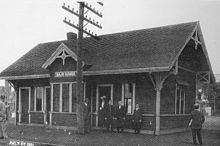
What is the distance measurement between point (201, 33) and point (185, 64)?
6.43ft

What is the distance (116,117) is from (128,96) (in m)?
1.30

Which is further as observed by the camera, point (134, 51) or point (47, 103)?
point (47, 103)

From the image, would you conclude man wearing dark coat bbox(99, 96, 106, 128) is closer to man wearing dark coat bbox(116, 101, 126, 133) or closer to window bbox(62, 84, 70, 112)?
man wearing dark coat bbox(116, 101, 126, 133)

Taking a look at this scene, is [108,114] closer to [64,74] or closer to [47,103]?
[64,74]

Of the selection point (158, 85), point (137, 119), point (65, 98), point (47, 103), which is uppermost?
point (158, 85)

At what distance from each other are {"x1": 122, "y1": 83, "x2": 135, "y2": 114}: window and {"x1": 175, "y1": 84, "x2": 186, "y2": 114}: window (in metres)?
2.59

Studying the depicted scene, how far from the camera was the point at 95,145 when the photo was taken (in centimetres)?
1231

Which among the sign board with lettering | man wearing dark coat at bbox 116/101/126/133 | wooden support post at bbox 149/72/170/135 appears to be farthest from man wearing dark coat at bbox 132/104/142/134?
the sign board with lettering

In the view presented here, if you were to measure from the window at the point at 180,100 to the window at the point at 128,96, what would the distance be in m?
2.59

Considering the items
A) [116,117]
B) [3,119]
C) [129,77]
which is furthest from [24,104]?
[3,119]

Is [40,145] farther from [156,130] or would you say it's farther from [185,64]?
[185,64]

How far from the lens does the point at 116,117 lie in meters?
17.4

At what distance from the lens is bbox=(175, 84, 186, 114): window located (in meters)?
19.1

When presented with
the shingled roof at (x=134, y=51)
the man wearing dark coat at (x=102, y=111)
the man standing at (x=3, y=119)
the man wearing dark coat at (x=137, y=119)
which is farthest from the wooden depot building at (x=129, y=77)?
the man standing at (x=3, y=119)
